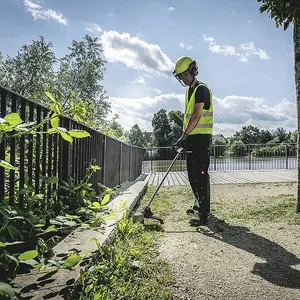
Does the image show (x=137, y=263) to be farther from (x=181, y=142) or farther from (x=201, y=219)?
(x=181, y=142)

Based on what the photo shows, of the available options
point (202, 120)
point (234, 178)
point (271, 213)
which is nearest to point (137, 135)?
point (234, 178)

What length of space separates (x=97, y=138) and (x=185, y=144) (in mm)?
1195

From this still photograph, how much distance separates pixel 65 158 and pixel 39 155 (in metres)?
0.55

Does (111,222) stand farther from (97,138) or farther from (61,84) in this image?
(61,84)

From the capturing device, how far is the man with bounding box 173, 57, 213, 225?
3848 mm

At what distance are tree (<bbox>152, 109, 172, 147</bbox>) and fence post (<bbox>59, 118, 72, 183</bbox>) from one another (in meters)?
58.8

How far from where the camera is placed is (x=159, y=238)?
309cm

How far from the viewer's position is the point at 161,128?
63625 mm

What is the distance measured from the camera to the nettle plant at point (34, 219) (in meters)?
1.09

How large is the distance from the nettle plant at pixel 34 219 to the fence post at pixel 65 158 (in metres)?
0.10

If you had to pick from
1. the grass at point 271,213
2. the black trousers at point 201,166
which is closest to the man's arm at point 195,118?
the black trousers at point 201,166

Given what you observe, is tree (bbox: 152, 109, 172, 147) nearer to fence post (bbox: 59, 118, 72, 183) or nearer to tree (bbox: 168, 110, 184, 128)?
tree (bbox: 168, 110, 184, 128)

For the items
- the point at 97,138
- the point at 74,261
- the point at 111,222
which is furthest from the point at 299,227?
the point at 74,261

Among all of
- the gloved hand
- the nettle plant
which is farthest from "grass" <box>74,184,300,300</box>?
the gloved hand
